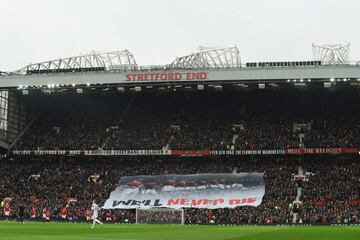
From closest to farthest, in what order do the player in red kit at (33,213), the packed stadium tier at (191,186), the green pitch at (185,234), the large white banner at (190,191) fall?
the green pitch at (185,234) < the packed stadium tier at (191,186) < the player in red kit at (33,213) < the large white banner at (190,191)

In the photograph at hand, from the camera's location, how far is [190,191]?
71438 mm

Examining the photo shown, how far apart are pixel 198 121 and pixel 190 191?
15936 millimetres

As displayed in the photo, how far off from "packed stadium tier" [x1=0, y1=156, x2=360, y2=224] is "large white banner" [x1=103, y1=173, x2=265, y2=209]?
0.72 m

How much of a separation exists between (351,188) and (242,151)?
15.9 m

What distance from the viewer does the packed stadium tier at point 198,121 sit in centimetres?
7788

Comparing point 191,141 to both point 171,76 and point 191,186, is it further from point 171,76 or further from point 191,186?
point 171,76

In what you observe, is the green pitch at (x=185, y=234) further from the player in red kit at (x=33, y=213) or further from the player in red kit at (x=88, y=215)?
the player in red kit at (x=33, y=213)

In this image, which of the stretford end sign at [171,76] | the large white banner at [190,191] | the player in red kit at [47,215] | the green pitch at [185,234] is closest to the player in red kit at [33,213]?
the player in red kit at [47,215]

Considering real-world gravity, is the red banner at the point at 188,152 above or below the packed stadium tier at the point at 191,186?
above

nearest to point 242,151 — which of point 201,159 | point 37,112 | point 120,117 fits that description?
point 201,159

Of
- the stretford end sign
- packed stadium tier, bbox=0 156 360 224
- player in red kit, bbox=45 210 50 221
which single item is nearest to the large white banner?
packed stadium tier, bbox=0 156 360 224

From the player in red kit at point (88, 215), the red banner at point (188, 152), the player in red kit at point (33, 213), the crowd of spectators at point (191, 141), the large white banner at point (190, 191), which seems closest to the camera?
the player in red kit at point (88, 215)

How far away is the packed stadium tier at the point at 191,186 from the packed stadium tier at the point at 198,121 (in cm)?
271

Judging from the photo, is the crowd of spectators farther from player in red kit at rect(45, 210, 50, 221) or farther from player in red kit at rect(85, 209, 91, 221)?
player in red kit at rect(45, 210, 50, 221)
